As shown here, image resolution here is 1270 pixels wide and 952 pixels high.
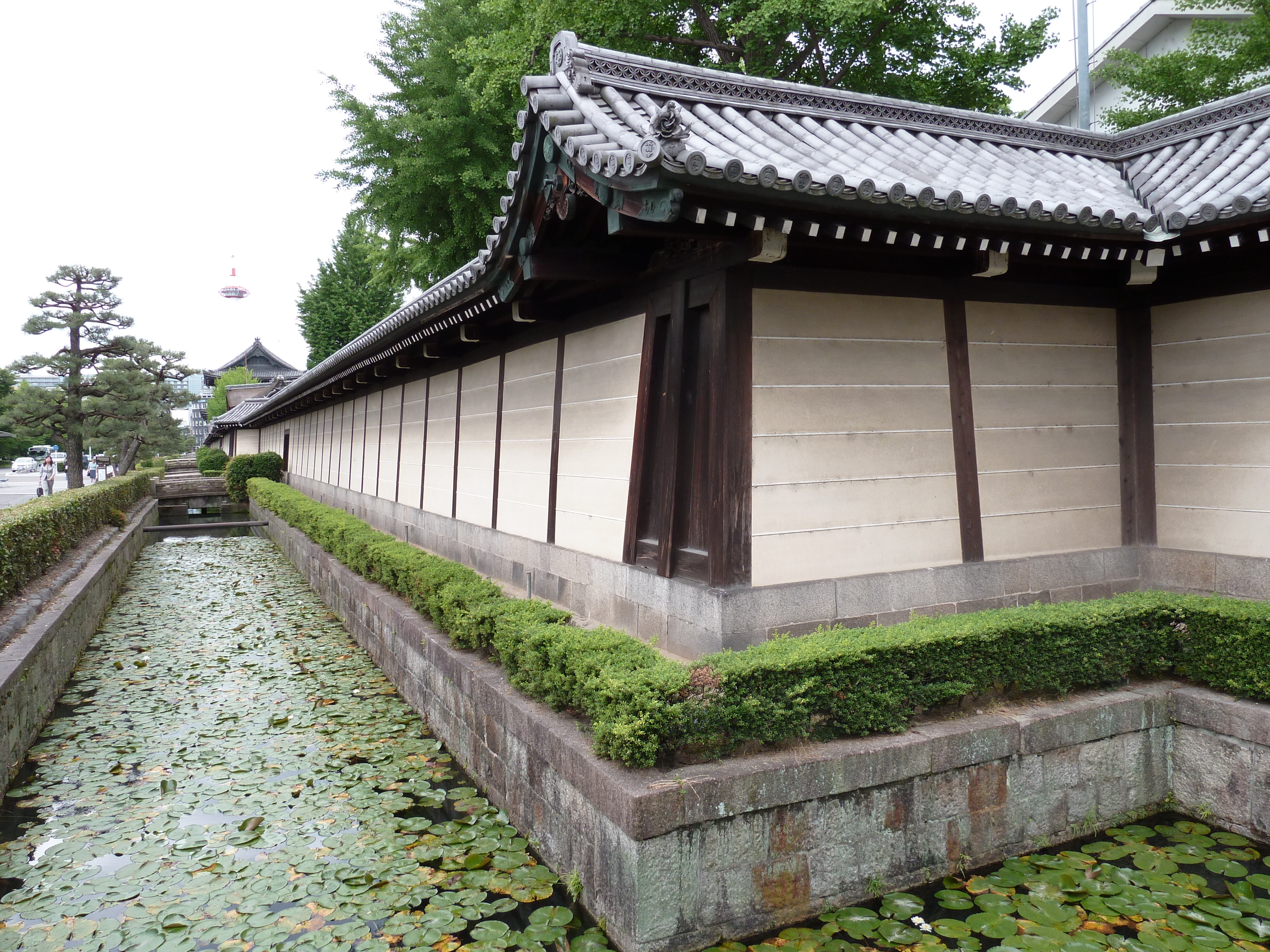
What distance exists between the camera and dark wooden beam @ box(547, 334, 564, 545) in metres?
8.34

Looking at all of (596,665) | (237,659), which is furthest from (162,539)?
(596,665)

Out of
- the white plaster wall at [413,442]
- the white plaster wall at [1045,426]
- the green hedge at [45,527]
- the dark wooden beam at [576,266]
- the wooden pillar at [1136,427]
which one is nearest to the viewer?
the dark wooden beam at [576,266]

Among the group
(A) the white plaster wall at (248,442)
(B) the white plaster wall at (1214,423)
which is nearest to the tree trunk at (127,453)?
(A) the white plaster wall at (248,442)

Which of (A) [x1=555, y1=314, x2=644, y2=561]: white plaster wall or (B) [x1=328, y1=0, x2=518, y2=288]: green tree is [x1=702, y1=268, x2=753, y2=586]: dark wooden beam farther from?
(B) [x1=328, y1=0, x2=518, y2=288]: green tree

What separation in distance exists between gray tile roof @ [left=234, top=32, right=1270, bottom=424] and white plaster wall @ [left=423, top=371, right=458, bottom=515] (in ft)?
10.7

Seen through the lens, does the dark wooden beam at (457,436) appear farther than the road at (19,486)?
No

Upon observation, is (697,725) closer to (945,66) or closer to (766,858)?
(766,858)

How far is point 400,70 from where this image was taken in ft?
65.7

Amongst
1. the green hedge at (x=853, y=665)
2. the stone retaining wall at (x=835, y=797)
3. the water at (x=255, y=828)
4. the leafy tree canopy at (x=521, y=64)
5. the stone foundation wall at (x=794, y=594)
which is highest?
the leafy tree canopy at (x=521, y=64)

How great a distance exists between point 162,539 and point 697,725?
25.6m

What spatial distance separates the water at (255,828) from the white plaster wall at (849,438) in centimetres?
269

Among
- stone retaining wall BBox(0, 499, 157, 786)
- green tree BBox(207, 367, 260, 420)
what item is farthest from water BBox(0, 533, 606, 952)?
green tree BBox(207, 367, 260, 420)

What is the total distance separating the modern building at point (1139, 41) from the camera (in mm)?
21469

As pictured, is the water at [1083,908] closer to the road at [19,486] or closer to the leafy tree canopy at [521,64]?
the leafy tree canopy at [521,64]
